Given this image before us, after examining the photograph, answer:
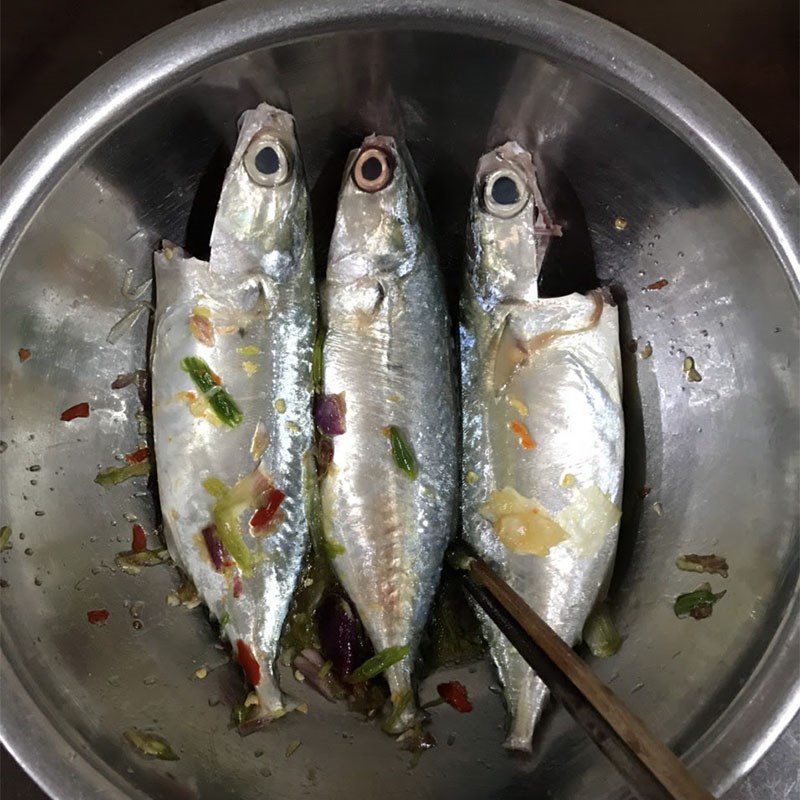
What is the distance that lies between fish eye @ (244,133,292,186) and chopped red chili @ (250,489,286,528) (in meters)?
0.70

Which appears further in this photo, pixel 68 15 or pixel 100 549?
pixel 68 15

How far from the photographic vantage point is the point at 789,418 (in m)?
1.59

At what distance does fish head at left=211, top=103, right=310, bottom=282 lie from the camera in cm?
166

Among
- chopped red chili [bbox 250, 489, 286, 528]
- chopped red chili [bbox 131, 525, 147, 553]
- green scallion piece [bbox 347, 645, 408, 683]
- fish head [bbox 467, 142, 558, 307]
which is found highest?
fish head [bbox 467, 142, 558, 307]

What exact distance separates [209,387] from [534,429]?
0.74 m

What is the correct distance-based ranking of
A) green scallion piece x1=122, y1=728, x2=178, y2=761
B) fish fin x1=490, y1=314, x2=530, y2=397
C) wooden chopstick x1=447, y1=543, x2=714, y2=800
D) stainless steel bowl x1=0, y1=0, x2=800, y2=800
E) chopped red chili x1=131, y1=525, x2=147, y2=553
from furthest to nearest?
chopped red chili x1=131, y1=525, x2=147, y2=553
fish fin x1=490, y1=314, x2=530, y2=397
green scallion piece x1=122, y1=728, x2=178, y2=761
stainless steel bowl x1=0, y1=0, x2=800, y2=800
wooden chopstick x1=447, y1=543, x2=714, y2=800

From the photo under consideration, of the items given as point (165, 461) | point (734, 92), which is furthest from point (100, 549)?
point (734, 92)

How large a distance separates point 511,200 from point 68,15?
1260mm

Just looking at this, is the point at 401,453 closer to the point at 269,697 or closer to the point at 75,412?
the point at 269,697

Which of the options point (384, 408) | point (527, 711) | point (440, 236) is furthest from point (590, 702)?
point (440, 236)

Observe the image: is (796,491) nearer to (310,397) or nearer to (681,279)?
(681,279)

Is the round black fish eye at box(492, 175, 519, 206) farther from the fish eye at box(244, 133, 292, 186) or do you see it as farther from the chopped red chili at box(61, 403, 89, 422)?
the chopped red chili at box(61, 403, 89, 422)

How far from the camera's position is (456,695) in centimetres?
179

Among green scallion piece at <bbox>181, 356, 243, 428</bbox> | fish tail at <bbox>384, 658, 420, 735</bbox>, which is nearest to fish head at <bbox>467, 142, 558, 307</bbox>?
green scallion piece at <bbox>181, 356, 243, 428</bbox>
